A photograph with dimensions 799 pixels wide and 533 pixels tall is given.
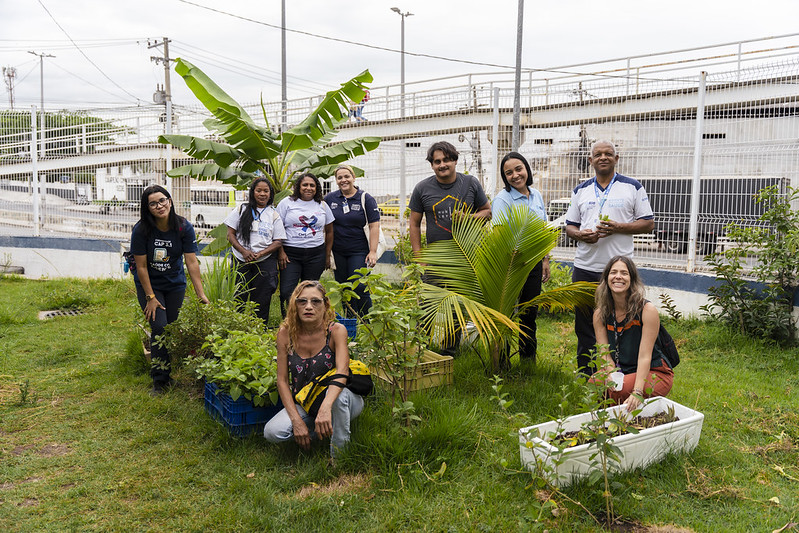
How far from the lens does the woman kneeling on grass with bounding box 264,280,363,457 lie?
12.5 ft

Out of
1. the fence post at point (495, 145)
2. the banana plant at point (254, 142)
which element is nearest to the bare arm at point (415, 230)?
the banana plant at point (254, 142)

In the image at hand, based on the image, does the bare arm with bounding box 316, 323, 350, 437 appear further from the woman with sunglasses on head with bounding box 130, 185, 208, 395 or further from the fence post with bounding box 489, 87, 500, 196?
the fence post with bounding box 489, 87, 500, 196

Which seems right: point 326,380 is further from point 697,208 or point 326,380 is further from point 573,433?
point 697,208

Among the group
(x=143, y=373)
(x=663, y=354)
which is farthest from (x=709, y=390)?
(x=143, y=373)

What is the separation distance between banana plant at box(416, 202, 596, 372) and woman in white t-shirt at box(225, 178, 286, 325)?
6.64ft

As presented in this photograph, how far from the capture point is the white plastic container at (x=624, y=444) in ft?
11.0

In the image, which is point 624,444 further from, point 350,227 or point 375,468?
point 350,227

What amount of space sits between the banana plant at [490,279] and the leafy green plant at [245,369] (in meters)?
1.13

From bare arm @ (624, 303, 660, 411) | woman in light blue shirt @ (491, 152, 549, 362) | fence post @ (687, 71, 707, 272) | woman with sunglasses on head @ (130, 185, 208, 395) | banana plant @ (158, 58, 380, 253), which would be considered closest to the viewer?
bare arm @ (624, 303, 660, 411)

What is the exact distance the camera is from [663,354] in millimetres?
4297

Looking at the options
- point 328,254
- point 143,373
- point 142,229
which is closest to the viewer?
point 142,229

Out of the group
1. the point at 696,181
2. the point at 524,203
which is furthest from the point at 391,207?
the point at 524,203

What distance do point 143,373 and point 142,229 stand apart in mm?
1529

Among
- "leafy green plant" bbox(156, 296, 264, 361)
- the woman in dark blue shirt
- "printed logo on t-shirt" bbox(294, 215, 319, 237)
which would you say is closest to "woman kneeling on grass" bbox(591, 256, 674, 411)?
"leafy green plant" bbox(156, 296, 264, 361)
